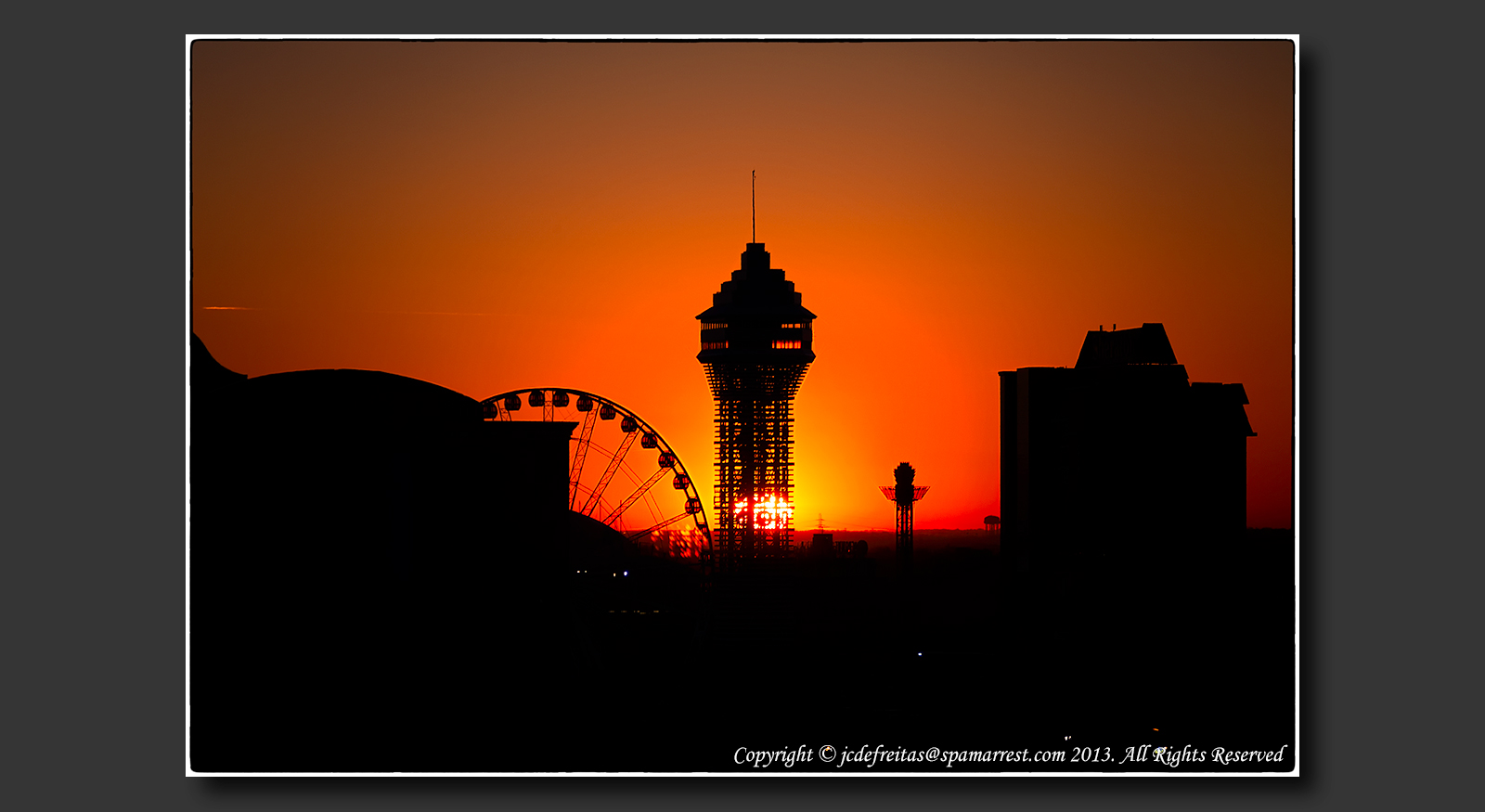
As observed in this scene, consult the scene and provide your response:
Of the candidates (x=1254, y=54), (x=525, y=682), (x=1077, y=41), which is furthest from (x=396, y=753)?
(x=1254, y=54)

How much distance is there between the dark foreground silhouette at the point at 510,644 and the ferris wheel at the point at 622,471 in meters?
0.36

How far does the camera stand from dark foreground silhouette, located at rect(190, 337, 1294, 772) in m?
9.16

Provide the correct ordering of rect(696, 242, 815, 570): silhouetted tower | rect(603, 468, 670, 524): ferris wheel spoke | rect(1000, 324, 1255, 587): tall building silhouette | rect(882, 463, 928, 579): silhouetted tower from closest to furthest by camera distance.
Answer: rect(1000, 324, 1255, 587): tall building silhouette
rect(882, 463, 928, 579): silhouetted tower
rect(696, 242, 815, 570): silhouetted tower
rect(603, 468, 670, 524): ferris wheel spoke

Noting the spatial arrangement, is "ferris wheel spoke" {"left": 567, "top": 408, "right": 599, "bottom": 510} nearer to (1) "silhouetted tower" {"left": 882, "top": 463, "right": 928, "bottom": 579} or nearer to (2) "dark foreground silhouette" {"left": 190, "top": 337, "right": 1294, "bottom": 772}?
(2) "dark foreground silhouette" {"left": 190, "top": 337, "right": 1294, "bottom": 772}

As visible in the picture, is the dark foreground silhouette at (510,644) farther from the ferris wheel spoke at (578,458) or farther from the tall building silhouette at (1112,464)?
the ferris wheel spoke at (578,458)

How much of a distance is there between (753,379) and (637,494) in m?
18.7

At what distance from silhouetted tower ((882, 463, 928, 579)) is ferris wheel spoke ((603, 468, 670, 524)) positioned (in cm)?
366

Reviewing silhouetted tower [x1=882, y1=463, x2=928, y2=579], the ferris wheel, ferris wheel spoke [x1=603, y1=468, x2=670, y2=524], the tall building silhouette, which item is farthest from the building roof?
ferris wheel spoke [x1=603, y1=468, x2=670, y2=524]

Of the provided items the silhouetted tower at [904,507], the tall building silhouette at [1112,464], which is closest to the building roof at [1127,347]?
the tall building silhouette at [1112,464]

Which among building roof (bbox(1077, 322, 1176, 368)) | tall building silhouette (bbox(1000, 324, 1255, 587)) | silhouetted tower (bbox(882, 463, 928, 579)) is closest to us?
building roof (bbox(1077, 322, 1176, 368))
